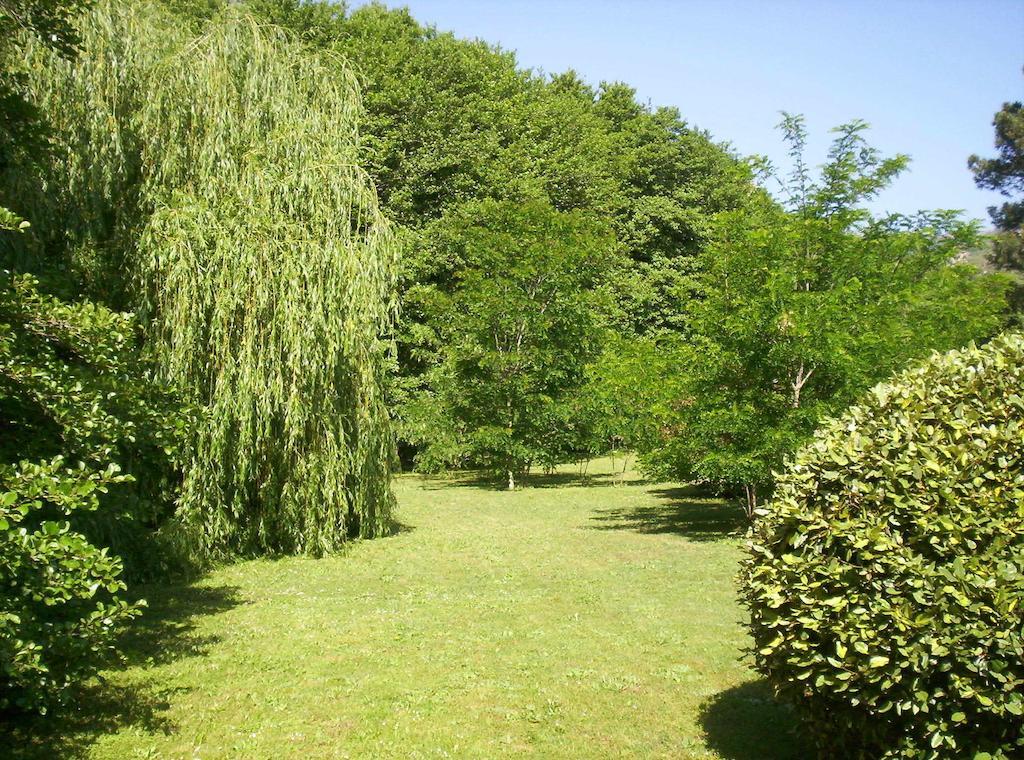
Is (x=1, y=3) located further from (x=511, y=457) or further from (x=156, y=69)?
(x=511, y=457)

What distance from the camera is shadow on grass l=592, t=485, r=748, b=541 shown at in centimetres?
1691

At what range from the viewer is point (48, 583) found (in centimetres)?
470

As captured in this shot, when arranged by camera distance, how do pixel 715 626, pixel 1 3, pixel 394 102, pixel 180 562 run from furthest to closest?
pixel 394 102, pixel 180 562, pixel 715 626, pixel 1 3

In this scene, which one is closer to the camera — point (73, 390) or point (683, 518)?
point (73, 390)

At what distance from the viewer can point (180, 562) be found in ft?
37.6

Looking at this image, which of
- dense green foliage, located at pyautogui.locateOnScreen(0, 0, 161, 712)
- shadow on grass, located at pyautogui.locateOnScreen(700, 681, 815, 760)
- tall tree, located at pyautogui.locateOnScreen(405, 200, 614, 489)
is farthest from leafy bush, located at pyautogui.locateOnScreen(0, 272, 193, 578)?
tall tree, located at pyautogui.locateOnScreen(405, 200, 614, 489)

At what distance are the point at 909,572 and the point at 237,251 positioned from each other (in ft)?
32.6

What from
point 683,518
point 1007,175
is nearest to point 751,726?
point 683,518

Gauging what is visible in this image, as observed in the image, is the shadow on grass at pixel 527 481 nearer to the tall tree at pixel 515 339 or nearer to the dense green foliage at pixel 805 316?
the tall tree at pixel 515 339

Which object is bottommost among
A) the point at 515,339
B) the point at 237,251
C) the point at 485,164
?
the point at 237,251

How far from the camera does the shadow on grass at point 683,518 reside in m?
16.9

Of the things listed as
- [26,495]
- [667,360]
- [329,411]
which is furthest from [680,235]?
[26,495]

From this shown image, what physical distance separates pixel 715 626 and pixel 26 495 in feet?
23.5

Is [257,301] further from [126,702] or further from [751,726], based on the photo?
[751,726]
